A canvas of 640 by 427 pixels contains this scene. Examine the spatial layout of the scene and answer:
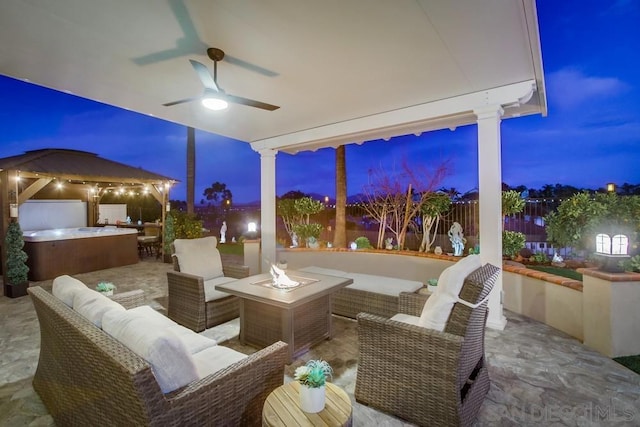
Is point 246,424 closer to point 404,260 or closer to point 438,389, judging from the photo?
point 438,389

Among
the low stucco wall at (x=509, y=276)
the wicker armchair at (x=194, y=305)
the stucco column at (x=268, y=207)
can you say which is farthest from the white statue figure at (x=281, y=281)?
the stucco column at (x=268, y=207)

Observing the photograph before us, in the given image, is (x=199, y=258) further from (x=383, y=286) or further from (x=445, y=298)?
(x=445, y=298)

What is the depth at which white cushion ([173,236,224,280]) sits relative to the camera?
3869 millimetres

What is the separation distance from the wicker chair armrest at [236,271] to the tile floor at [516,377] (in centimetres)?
61

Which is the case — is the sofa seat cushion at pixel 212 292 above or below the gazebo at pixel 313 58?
below

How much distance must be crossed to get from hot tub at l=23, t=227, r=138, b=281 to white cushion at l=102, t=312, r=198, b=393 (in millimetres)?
6622

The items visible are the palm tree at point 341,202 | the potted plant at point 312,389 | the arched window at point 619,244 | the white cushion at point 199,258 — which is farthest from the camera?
the palm tree at point 341,202

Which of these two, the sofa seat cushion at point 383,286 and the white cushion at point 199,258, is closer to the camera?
the sofa seat cushion at point 383,286

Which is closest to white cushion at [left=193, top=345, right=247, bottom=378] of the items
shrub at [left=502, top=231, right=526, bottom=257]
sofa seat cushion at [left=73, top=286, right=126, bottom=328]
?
sofa seat cushion at [left=73, top=286, right=126, bottom=328]

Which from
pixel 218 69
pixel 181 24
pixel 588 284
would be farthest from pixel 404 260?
pixel 181 24

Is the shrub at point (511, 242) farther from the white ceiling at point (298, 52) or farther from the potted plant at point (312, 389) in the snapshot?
the potted plant at point (312, 389)

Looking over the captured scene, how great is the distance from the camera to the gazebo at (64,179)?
17.4 ft

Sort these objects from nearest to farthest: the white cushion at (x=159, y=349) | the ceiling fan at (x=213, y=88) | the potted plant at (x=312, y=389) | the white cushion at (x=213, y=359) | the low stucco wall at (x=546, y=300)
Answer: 1. the white cushion at (x=159, y=349)
2. the potted plant at (x=312, y=389)
3. the white cushion at (x=213, y=359)
4. the ceiling fan at (x=213, y=88)
5. the low stucco wall at (x=546, y=300)

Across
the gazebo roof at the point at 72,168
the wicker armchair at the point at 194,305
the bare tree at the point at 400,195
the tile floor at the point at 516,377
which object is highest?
the gazebo roof at the point at 72,168
